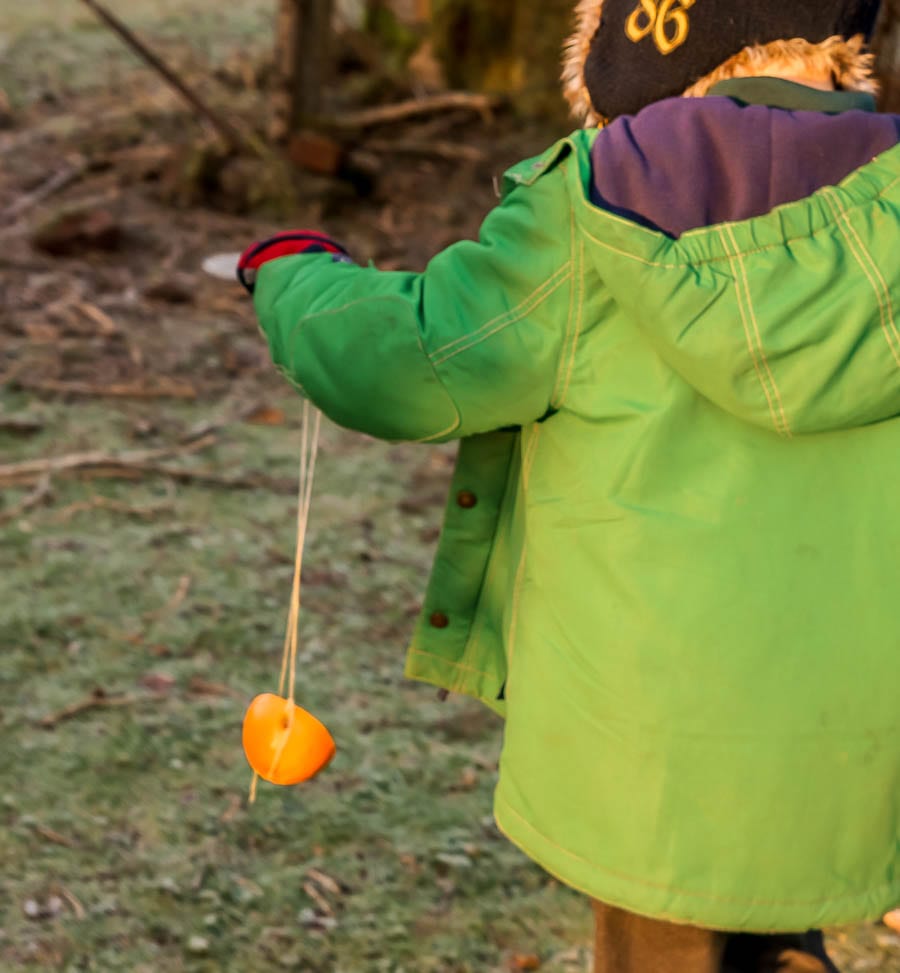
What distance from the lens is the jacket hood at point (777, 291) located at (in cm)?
151

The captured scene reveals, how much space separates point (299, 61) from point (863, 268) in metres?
5.32

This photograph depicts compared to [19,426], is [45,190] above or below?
above

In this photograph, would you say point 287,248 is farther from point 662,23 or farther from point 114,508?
point 114,508

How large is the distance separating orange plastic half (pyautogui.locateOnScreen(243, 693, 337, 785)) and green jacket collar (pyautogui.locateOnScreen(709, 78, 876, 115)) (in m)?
0.96

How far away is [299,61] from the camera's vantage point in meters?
6.47

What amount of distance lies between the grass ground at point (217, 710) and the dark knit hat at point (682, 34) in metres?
1.53

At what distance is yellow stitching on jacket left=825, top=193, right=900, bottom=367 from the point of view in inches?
59.9

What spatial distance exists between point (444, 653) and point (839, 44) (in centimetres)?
90

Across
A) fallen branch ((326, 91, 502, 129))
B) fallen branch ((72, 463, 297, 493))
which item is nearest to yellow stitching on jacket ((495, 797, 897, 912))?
fallen branch ((72, 463, 297, 493))

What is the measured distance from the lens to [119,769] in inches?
119

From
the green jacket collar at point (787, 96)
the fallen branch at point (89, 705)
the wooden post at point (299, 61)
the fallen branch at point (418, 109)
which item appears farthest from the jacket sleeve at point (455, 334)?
the fallen branch at point (418, 109)

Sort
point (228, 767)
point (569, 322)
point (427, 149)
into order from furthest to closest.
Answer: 1. point (427, 149)
2. point (228, 767)
3. point (569, 322)

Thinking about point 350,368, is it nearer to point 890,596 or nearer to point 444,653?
point 444,653

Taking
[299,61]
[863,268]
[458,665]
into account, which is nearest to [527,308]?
[863,268]
